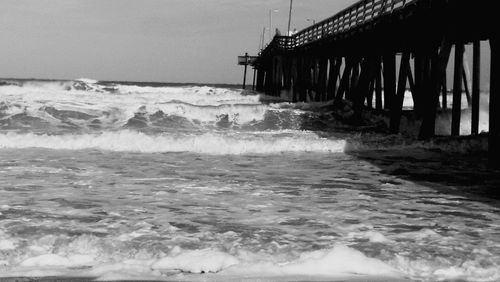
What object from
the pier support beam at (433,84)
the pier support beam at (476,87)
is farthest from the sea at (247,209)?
the pier support beam at (476,87)

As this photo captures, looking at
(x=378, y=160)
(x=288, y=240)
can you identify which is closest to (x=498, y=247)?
(x=288, y=240)

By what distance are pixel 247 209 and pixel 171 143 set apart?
27.9 feet

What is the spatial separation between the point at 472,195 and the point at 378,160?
4501 mm

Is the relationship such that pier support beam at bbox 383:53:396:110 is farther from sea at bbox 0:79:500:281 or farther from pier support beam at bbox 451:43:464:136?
sea at bbox 0:79:500:281

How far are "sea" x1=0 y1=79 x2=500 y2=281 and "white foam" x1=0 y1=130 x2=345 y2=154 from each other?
59 millimetres

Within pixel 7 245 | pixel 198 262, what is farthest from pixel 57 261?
pixel 198 262

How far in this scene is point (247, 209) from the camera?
7.15 m

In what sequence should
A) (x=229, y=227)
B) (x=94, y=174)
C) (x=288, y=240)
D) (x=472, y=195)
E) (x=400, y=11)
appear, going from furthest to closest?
1. (x=400, y=11)
2. (x=94, y=174)
3. (x=472, y=195)
4. (x=229, y=227)
5. (x=288, y=240)

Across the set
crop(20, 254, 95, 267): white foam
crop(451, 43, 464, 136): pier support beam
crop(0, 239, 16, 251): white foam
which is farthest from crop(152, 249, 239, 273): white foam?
crop(451, 43, 464, 136): pier support beam

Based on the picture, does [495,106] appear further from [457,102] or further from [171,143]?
[171,143]

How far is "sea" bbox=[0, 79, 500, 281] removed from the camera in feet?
15.8

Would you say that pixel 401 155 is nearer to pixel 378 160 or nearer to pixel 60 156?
pixel 378 160

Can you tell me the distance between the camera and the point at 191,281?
4383 mm

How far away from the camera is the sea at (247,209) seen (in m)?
4.80
